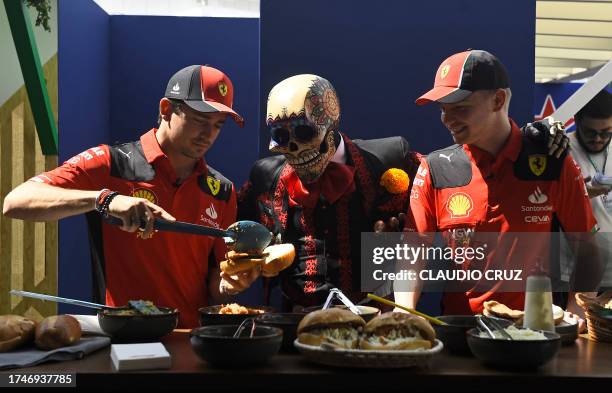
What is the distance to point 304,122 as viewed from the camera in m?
2.68

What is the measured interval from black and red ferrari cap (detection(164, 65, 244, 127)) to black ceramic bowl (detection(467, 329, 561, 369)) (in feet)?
4.82

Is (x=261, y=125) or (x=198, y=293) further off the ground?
(x=261, y=125)

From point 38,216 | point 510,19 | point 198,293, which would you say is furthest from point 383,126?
point 38,216

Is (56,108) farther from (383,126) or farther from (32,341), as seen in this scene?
(32,341)

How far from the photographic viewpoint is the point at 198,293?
2.79 metres

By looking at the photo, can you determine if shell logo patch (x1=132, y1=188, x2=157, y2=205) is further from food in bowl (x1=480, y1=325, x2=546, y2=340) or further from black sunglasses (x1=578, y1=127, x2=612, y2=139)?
black sunglasses (x1=578, y1=127, x2=612, y2=139)

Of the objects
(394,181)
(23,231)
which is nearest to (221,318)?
(394,181)

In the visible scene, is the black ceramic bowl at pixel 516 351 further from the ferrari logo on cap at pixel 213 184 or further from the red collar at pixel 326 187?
the ferrari logo on cap at pixel 213 184

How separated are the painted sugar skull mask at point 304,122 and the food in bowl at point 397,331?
3.63 ft

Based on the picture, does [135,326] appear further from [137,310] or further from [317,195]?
[317,195]

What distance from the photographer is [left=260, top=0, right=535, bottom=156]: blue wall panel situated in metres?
3.68

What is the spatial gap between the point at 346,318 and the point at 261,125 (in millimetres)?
2059

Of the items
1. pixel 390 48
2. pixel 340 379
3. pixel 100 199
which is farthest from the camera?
pixel 390 48

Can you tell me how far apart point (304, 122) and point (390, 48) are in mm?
1234
